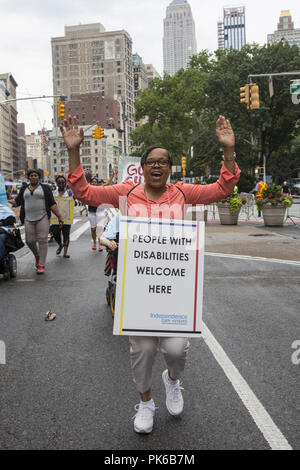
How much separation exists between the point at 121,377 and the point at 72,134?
79.4 inches

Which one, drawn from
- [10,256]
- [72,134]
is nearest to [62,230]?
[10,256]

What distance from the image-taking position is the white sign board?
10.1 ft

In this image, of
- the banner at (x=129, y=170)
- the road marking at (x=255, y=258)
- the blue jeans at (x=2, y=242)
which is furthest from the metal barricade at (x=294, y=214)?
the blue jeans at (x=2, y=242)

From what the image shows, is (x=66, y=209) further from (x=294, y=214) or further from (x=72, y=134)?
(x=294, y=214)

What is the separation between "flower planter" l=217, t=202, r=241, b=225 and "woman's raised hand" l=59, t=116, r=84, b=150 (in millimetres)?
16153

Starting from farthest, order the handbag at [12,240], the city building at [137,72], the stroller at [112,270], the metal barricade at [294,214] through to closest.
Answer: the city building at [137,72]
the metal barricade at [294,214]
the handbag at [12,240]
the stroller at [112,270]

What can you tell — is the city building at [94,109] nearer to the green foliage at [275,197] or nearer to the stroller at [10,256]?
the green foliage at [275,197]

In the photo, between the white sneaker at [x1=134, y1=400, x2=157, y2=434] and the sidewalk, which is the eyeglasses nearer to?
the white sneaker at [x1=134, y1=400, x2=157, y2=434]

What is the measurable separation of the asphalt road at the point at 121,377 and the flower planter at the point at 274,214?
11.0 metres

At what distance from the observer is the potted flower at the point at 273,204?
17672 millimetres

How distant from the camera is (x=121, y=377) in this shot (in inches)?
156

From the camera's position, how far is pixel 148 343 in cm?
310

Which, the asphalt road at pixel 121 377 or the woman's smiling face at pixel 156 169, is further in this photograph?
the woman's smiling face at pixel 156 169
